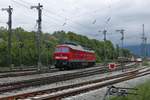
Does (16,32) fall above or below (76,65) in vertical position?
above

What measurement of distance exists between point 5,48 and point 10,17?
39.8 feet

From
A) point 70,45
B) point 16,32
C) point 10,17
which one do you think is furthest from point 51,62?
point 16,32

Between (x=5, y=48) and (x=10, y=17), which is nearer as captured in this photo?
(x=10, y=17)

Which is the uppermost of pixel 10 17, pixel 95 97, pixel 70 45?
pixel 10 17

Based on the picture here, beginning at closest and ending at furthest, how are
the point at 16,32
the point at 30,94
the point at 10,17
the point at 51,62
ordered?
the point at 30,94 < the point at 10,17 < the point at 51,62 < the point at 16,32

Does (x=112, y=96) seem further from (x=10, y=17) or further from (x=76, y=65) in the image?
(x=10, y=17)

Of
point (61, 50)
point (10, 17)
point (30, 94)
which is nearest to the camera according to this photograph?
point (30, 94)

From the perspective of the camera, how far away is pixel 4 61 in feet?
229

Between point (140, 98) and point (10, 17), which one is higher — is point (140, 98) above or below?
below

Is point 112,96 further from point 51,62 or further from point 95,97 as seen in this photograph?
point 51,62

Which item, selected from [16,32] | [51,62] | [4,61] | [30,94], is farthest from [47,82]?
[16,32]

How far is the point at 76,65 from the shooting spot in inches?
2232

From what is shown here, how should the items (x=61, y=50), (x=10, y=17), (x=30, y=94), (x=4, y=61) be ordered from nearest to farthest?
(x=30, y=94)
(x=61, y=50)
(x=10, y=17)
(x=4, y=61)

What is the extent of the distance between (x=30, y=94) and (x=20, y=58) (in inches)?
→ 2014
